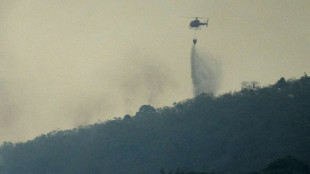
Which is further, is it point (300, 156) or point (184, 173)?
point (300, 156)

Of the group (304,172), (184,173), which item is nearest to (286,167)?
(304,172)

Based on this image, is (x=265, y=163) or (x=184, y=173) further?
(x=265, y=163)

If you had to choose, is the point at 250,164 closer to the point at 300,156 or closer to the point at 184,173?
the point at 300,156

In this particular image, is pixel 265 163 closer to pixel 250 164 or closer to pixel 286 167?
pixel 250 164

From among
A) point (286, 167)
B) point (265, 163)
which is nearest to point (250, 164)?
point (265, 163)

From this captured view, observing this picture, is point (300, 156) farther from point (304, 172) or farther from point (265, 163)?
point (304, 172)

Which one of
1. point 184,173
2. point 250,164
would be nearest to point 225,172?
point 250,164

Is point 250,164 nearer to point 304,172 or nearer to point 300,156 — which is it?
point 300,156
